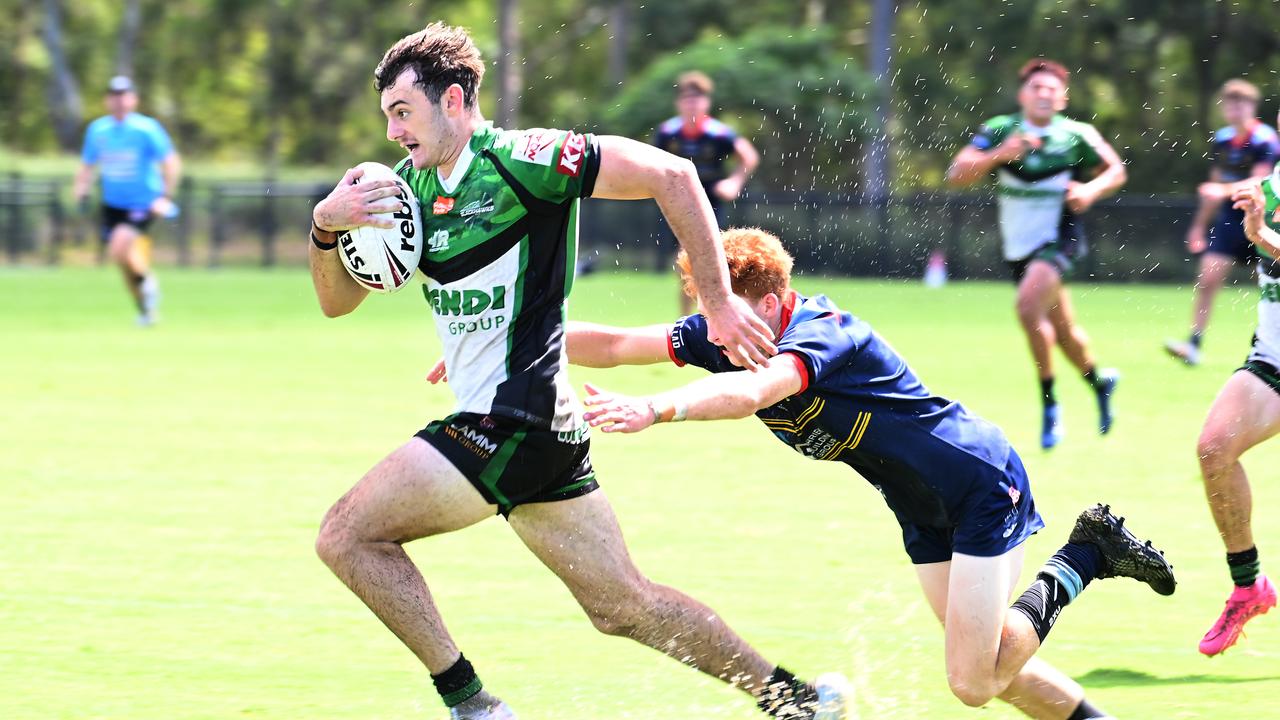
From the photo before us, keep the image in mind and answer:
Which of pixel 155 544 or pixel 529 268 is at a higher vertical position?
pixel 529 268

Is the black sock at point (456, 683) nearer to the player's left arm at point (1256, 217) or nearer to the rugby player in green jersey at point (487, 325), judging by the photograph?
the rugby player in green jersey at point (487, 325)

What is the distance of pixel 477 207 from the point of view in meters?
4.76

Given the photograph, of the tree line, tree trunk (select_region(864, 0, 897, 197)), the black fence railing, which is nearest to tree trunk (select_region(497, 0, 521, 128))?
the tree line

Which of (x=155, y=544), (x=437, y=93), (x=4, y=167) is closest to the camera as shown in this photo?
(x=437, y=93)

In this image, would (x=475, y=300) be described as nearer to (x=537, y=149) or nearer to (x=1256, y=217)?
(x=537, y=149)

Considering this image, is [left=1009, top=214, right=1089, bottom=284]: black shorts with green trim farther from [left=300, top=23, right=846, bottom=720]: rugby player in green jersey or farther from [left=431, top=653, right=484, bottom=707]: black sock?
[left=431, top=653, right=484, bottom=707]: black sock

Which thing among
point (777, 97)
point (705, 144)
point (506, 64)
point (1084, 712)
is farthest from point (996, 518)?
point (506, 64)

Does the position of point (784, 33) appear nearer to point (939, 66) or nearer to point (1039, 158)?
point (939, 66)

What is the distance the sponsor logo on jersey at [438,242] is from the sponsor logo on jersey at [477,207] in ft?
0.24

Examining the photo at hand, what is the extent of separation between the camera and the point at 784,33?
3797cm

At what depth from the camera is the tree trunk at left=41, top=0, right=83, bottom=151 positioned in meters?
47.9

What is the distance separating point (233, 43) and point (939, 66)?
24.3 m

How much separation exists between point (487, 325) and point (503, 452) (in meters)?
0.36

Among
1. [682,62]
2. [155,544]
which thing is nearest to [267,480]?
[155,544]
